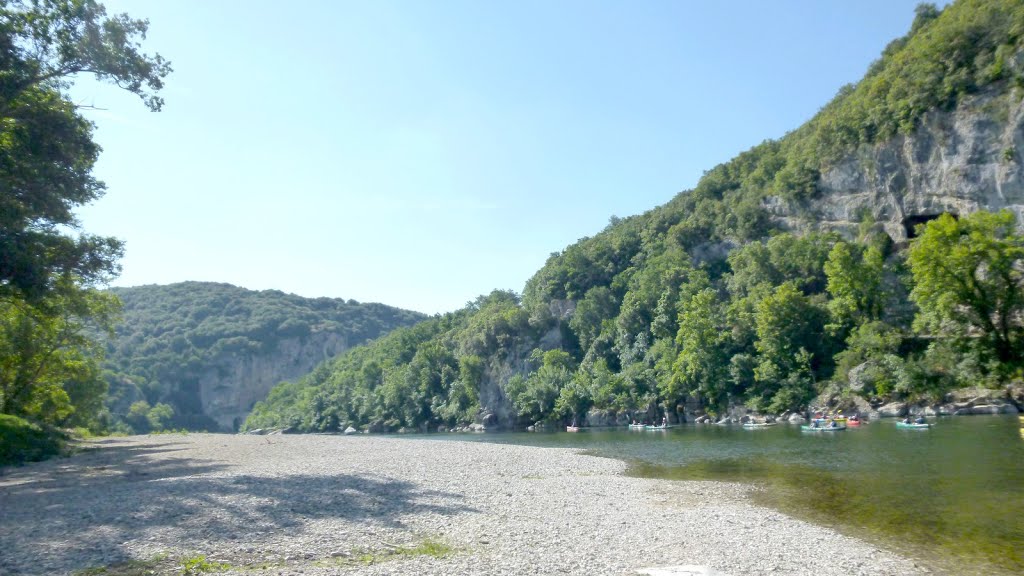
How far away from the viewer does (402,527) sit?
1611 centimetres

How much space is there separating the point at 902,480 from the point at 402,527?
62.4 ft

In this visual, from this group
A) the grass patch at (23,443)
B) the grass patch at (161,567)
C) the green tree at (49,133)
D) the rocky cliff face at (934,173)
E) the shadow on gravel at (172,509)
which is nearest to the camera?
the grass patch at (161,567)

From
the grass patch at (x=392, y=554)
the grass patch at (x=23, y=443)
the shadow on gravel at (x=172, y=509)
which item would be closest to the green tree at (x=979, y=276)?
the shadow on gravel at (x=172, y=509)

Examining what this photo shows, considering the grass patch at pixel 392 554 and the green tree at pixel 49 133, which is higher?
the green tree at pixel 49 133

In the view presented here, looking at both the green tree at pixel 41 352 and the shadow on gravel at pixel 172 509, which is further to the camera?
the green tree at pixel 41 352

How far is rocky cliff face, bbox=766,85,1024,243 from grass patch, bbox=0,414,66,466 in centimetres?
8988

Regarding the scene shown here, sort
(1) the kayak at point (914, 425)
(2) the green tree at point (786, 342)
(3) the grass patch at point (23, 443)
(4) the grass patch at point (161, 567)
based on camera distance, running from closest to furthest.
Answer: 1. (4) the grass patch at point (161, 567)
2. (3) the grass patch at point (23, 443)
3. (1) the kayak at point (914, 425)
4. (2) the green tree at point (786, 342)

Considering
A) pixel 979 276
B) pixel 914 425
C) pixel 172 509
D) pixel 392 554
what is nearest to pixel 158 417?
pixel 172 509

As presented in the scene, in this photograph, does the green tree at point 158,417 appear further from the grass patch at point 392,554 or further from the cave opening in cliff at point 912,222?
the grass patch at point 392,554

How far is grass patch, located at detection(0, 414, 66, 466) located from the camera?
112 feet

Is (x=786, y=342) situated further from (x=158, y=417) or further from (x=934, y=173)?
(x=158, y=417)

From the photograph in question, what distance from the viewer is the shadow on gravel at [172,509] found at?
44.1 ft

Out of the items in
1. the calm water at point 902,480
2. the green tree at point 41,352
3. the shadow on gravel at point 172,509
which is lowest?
the calm water at point 902,480

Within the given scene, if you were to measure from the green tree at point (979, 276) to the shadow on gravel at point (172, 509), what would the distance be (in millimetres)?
60602
